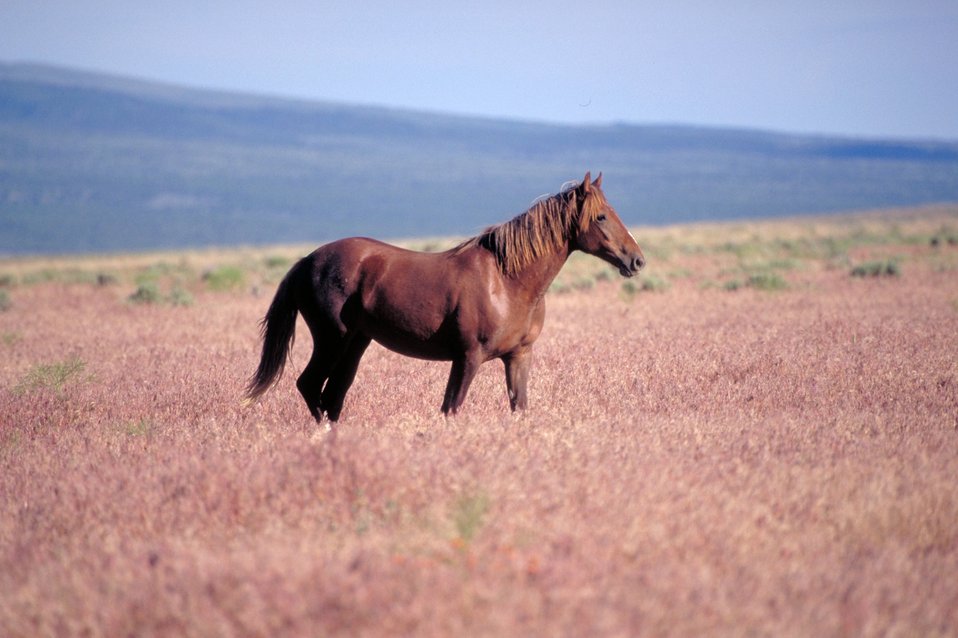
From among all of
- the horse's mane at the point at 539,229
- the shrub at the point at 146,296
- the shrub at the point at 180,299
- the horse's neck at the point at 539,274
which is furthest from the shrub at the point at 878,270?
the horse's neck at the point at 539,274

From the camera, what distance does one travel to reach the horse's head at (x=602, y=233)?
751 centimetres

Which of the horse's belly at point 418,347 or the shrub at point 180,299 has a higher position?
the horse's belly at point 418,347

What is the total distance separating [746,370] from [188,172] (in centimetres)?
18485

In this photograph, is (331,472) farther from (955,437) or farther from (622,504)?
(955,437)

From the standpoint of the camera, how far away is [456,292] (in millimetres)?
7277

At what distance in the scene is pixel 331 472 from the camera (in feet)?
16.5

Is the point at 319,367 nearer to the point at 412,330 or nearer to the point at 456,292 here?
the point at 412,330

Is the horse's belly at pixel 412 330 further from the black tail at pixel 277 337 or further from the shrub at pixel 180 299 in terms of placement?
the shrub at pixel 180 299

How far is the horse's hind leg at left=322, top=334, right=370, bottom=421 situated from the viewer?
795 centimetres

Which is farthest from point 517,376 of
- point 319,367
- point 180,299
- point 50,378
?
point 180,299

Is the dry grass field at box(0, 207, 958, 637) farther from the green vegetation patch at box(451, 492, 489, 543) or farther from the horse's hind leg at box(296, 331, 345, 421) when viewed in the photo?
the horse's hind leg at box(296, 331, 345, 421)

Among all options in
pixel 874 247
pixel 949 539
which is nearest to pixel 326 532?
pixel 949 539

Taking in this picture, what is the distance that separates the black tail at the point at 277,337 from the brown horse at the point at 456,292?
0.06m

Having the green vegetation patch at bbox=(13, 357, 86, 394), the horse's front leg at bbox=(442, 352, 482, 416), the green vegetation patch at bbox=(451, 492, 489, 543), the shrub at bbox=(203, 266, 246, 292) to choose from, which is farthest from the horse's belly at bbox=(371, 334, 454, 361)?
the shrub at bbox=(203, 266, 246, 292)
